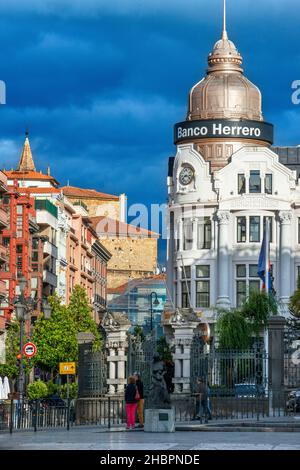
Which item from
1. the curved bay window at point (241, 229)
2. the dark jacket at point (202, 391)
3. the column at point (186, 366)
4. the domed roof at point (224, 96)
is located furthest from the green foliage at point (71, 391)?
the domed roof at point (224, 96)

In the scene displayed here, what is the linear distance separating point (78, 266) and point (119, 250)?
129 ft

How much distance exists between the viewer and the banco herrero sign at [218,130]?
11344 cm

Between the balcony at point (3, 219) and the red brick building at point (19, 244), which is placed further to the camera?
the red brick building at point (19, 244)

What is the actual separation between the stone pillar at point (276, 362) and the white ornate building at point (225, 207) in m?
52.6

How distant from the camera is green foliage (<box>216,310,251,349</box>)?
88.3 m

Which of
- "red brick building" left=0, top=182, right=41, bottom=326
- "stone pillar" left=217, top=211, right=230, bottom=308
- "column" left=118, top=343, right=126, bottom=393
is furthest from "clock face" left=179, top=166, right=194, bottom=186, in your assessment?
"column" left=118, top=343, right=126, bottom=393

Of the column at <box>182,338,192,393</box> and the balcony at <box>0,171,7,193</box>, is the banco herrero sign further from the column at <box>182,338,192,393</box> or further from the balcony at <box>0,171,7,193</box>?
the column at <box>182,338,192,393</box>

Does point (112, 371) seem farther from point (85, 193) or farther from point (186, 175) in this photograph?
point (85, 193)

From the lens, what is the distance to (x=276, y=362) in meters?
54.4

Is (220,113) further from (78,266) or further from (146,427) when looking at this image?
(146,427)

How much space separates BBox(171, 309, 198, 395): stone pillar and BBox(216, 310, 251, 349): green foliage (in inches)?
1157

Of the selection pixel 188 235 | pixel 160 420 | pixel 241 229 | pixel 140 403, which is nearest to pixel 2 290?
pixel 188 235

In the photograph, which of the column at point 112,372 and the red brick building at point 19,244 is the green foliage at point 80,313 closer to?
the red brick building at point 19,244

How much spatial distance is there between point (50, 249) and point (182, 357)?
6506 cm
